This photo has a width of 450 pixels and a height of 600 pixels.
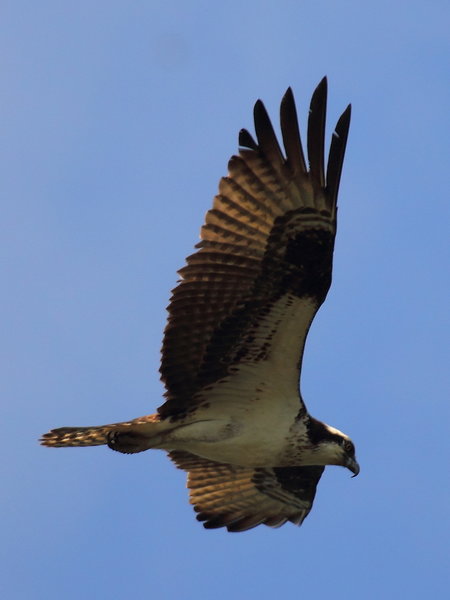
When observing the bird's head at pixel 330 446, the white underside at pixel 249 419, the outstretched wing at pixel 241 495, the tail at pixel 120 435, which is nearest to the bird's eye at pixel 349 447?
the bird's head at pixel 330 446

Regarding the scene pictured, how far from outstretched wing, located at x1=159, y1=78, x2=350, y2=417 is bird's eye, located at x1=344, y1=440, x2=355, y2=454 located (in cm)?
103

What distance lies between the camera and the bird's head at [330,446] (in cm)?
1018

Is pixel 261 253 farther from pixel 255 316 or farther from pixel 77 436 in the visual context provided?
pixel 77 436

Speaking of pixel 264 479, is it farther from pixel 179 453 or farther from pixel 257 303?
pixel 257 303

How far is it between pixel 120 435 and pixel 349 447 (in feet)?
6.10

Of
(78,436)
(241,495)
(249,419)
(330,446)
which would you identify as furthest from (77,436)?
(330,446)

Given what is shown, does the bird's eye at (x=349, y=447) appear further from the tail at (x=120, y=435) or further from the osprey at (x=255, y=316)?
the tail at (x=120, y=435)

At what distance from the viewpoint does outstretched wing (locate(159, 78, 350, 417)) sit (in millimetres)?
9492

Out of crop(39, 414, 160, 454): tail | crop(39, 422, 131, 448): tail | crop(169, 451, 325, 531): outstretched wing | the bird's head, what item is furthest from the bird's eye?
crop(39, 422, 131, 448): tail

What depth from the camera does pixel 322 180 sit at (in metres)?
9.43

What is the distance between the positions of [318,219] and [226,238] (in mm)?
706

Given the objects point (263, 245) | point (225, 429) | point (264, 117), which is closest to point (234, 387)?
point (225, 429)

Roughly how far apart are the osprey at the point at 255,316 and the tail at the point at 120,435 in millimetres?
10

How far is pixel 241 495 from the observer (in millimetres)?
11305
